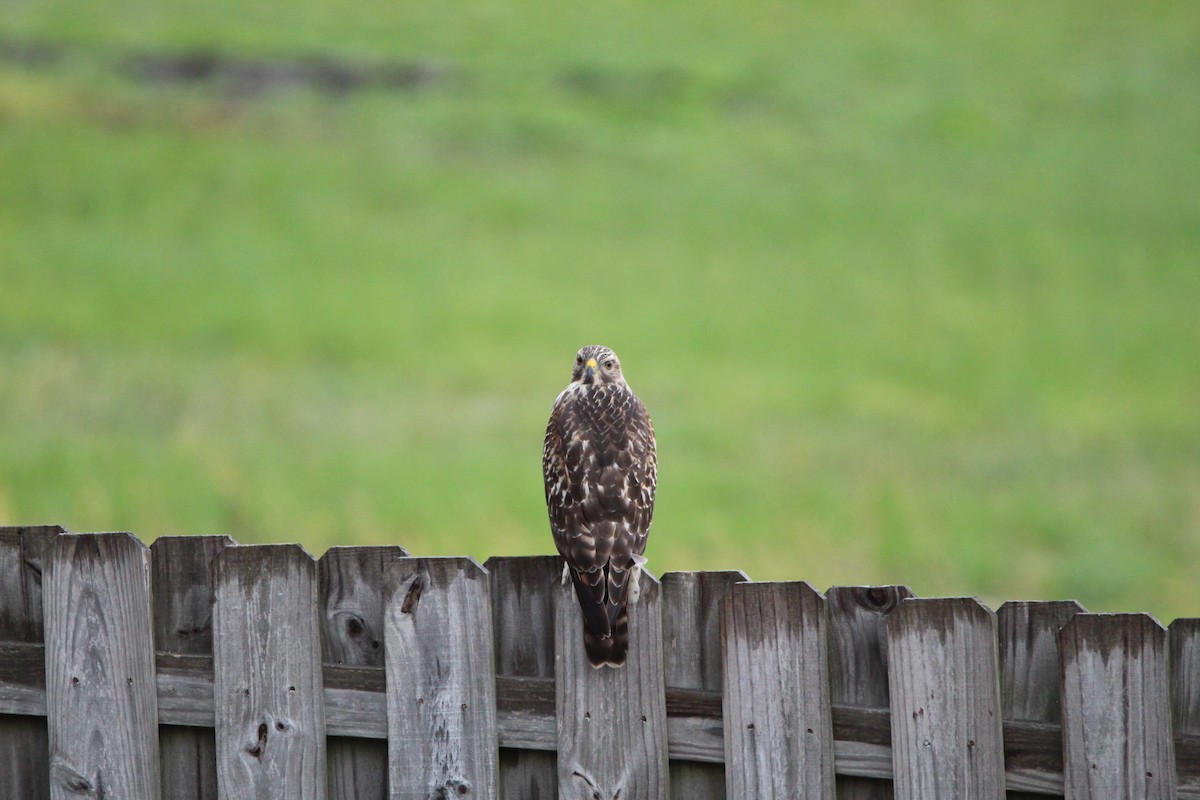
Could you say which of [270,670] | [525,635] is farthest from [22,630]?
[525,635]

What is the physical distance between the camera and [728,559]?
9.66 metres

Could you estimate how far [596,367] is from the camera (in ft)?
14.4

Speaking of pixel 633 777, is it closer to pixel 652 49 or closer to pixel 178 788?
pixel 178 788

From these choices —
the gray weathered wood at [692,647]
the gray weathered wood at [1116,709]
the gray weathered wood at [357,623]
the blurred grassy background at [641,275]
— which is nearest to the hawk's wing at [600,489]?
the gray weathered wood at [692,647]

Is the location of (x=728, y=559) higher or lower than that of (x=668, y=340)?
lower

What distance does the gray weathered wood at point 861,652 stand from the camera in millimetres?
2738

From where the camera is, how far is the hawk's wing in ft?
9.57

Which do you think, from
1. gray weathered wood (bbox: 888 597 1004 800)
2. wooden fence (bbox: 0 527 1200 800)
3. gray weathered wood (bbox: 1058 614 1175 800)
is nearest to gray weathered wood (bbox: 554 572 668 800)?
wooden fence (bbox: 0 527 1200 800)

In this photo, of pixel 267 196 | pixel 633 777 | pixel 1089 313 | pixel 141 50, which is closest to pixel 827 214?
pixel 1089 313

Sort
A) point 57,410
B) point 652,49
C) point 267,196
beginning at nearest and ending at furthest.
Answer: point 57,410, point 267,196, point 652,49

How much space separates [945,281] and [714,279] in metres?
2.96

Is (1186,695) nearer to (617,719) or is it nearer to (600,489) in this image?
(617,719)

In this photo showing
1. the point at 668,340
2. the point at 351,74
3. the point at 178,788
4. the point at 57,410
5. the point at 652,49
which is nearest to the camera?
the point at 178,788

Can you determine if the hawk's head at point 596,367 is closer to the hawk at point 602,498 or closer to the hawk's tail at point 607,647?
the hawk at point 602,498
